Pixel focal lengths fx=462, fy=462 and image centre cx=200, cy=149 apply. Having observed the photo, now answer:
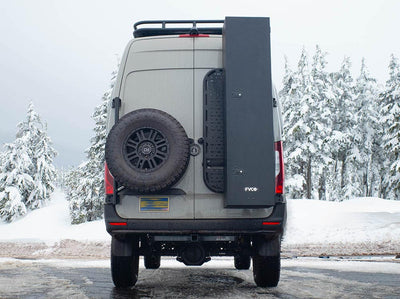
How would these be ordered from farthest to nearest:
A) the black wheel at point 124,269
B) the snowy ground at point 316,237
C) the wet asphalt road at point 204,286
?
the snowy ground at point 316,237 < the black wheel at point 124,269 < the wet asphalt road at point 204,286

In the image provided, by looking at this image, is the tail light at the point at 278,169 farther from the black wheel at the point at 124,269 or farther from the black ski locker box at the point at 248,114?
the black wheel at the point at 124,269

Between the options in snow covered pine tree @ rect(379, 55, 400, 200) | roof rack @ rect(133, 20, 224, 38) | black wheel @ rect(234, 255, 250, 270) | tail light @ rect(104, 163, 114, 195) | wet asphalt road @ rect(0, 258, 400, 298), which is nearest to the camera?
tail light @ rect(104, 163, 114, 195)

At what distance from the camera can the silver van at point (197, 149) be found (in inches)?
196

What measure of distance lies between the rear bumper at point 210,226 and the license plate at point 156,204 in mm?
122

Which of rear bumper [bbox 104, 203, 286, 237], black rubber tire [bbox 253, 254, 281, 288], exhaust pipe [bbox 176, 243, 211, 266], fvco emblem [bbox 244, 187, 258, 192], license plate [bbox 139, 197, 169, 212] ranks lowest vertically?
black rubber tire [bbox 253, 254, 281, 288]

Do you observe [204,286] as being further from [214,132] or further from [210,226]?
[214,132]

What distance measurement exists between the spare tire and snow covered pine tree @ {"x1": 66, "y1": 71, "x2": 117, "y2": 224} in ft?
105

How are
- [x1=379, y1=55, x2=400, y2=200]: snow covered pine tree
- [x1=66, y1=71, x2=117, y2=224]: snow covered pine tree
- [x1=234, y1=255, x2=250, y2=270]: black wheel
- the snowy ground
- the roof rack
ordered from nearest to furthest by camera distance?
1. the roof rack
2. [x1=234, y1=255, x2=250, y2=270]: black wheel
3. the snowy ground
4. [x1=379, y1=55, x2=400, y2=200]: snow covered pine tree
5. [x1=66, y1=71, x2=117, y2=224]: snow covered pine tree

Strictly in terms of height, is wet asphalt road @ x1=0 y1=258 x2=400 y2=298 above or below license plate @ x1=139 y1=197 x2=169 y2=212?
below

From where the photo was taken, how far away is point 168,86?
547 cm

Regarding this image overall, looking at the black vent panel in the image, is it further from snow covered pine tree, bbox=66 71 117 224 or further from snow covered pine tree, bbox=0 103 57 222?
snow covered pine tree, bbox=0 103 57 222

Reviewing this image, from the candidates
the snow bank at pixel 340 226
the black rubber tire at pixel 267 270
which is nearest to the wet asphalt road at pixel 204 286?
the black rubber tire at pixel 267 270

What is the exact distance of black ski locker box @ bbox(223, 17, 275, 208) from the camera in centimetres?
493

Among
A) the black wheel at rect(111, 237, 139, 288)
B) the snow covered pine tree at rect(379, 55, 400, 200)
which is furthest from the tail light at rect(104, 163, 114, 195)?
the snow covered pine tree at rect(379, 55, 400, 200)
